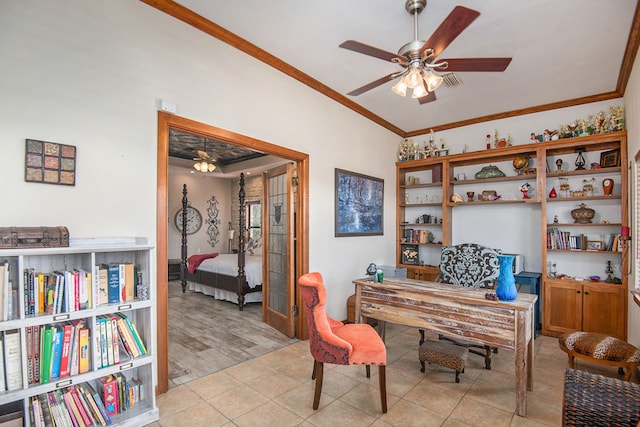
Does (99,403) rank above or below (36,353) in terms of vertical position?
below

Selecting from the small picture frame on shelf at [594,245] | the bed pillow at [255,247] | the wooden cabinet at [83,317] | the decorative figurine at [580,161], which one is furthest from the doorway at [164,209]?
the small picture frame on shelf at [594,245]

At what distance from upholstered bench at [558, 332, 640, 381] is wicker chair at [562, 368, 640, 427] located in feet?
4.98

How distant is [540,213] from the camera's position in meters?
4.47

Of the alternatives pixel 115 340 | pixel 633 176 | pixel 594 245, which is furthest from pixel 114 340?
pixel 594 245

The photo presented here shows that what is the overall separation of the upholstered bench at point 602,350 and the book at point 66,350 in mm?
3790

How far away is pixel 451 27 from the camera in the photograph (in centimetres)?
192

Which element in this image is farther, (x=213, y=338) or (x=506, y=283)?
(x=213, y=338)

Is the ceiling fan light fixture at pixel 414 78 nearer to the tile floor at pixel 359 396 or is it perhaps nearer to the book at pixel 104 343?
the tile floor at pixel 359 396

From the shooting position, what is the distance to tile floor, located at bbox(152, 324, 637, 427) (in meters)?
2.23

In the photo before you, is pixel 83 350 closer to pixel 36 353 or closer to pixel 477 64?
pixel 36 353

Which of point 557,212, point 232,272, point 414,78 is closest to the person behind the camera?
point 414,78

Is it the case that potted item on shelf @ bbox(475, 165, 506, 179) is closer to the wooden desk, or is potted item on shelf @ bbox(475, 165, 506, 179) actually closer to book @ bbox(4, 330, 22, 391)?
the wooden desk

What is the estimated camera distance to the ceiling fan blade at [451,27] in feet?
5.79

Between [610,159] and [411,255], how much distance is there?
284cm
